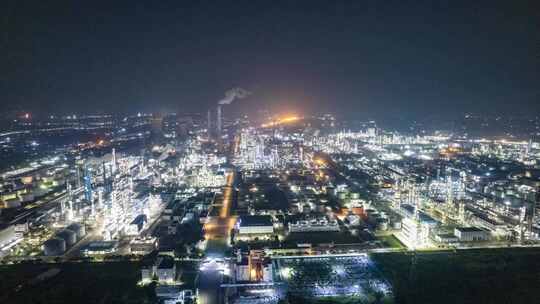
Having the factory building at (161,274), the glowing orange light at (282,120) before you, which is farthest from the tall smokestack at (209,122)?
the factory building at (161,274)

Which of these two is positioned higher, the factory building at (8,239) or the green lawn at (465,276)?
the factory building at (8,239)

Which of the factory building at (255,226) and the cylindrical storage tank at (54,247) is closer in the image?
the cylindrical storage tank at (54,247)

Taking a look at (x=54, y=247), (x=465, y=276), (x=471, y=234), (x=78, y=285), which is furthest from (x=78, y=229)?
(x=471, y=234)

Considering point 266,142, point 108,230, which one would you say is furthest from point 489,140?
point 108,230

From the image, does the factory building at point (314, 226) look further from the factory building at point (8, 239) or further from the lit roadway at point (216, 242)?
the factory building at point (8, 239)

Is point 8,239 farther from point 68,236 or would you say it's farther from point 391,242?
point 391,242

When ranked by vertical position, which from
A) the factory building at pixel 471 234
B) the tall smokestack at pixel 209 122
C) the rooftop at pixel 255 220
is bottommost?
the factory building at pixel 471 234

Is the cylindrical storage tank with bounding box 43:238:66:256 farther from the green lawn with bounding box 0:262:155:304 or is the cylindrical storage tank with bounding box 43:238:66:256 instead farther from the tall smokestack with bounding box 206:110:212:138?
the tall smokestack with bounding box 206:110:212:138
